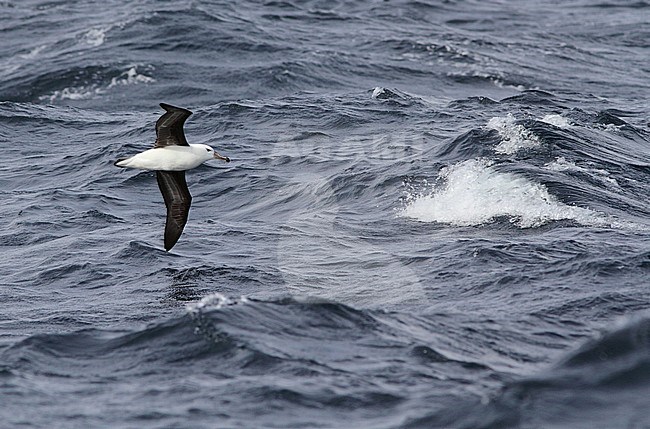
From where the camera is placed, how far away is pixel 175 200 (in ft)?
54.3

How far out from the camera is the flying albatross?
15.2 metres

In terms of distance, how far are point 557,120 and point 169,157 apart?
9.72 m

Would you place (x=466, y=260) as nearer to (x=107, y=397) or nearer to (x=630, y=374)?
(x=630, y=374)

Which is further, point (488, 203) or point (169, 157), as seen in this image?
point (488, 203)

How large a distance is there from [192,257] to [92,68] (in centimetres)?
1417

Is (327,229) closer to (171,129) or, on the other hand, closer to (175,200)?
(175,200)

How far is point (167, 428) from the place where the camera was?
10.6 m

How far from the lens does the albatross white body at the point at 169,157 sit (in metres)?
15.5

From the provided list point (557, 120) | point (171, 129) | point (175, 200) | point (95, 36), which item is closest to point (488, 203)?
point (175, 200)

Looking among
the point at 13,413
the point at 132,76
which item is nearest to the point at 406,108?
the point at 132,76

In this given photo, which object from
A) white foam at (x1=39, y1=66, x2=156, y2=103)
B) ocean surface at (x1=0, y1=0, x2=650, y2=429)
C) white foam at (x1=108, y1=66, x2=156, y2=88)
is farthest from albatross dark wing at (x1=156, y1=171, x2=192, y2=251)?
white foam at (x1=108, y1=66, x2=156, y2=88)

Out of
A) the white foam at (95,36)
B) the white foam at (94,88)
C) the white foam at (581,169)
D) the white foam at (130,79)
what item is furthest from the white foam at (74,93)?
the white foam at (581,169)

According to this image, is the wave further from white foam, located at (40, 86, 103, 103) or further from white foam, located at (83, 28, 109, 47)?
white foam, located at (83, 28, 109, 47)

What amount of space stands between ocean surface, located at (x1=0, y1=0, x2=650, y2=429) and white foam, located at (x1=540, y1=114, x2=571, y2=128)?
0.17 m
